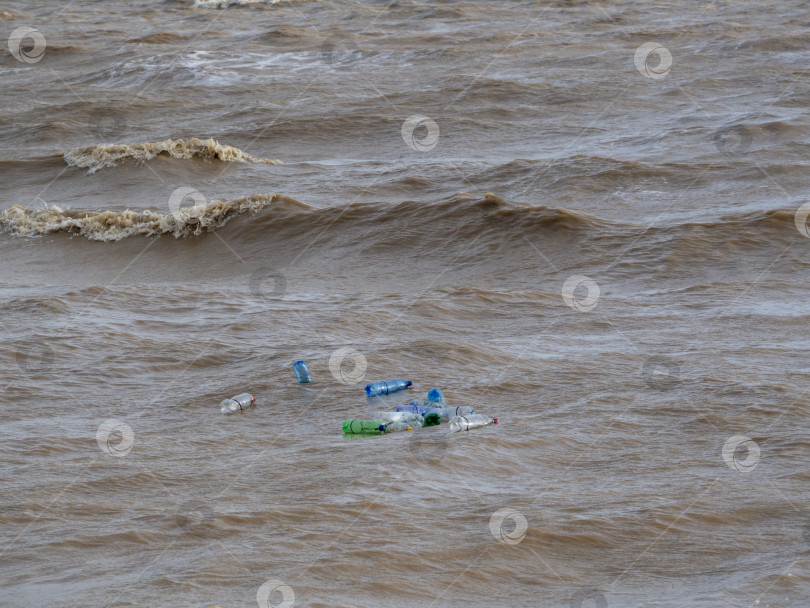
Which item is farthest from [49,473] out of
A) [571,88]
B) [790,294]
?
[571,88]

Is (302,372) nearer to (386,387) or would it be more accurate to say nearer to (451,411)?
(386,387)

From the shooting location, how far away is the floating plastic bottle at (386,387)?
7965 millimetres

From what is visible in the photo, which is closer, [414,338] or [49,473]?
[49,473]

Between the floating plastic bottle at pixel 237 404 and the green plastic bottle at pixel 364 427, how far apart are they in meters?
0.95

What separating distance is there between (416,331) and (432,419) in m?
2.43

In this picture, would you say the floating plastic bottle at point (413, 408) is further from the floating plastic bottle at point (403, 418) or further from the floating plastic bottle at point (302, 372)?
the floating plastic bottle at point (302, 372)

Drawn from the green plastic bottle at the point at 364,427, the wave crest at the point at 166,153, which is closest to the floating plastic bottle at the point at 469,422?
the green plastic bottle at the point at 364,427

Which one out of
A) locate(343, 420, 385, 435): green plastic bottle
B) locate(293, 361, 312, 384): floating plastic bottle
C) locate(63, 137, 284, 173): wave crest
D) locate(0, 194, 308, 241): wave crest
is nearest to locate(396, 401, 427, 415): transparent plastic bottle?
locate(343, 420, 385, 435): green plastic bottle

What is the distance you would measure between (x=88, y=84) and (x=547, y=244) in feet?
51.5

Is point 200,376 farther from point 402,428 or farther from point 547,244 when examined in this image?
point 547,244

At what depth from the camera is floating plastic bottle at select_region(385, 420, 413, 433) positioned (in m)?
7.33

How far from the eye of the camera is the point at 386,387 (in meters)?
→ 8.04

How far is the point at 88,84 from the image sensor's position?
81.3 ft

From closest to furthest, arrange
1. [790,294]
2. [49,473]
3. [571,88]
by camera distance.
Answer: [49,473], [790,294], [571,88]
